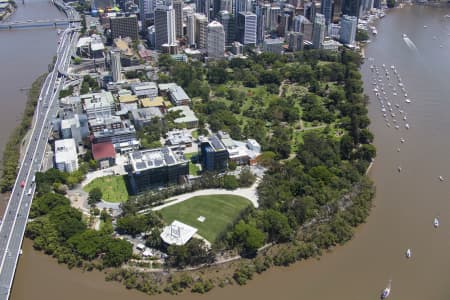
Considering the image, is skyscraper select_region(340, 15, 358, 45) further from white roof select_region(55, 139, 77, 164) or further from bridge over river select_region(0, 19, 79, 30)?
white roof select_region(55, 139, 77, 164)

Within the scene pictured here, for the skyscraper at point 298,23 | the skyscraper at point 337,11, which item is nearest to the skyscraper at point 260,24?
the skyscraper at point 298,23

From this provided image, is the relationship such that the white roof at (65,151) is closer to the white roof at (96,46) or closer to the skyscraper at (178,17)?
the white roof at (96,46)

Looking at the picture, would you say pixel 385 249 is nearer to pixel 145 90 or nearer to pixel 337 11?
pixel 145 90

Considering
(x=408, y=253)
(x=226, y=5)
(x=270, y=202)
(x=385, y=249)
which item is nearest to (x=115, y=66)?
(x=270, y=202)

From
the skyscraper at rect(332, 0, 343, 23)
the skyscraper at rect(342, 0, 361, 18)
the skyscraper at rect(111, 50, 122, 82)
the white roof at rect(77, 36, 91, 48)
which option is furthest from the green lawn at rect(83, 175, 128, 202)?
the skyscraper at rect(342, 0, 361, 18)

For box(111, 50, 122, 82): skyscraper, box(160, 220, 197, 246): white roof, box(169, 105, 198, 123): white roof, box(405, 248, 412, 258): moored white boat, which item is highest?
box(111, 50, 122, 82): skyscraper

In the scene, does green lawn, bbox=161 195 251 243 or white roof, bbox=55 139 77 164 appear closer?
green lawn, bbox=161 195 251 243

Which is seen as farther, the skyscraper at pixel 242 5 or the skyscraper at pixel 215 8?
the skyscraper at pixel 215 8
